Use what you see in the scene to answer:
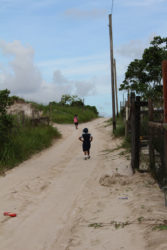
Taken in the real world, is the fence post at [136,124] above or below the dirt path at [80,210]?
above

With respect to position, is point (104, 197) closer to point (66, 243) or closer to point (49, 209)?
point (49, 209)

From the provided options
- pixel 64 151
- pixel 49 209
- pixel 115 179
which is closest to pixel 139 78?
pixel 64 151

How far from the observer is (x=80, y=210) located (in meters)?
6.16

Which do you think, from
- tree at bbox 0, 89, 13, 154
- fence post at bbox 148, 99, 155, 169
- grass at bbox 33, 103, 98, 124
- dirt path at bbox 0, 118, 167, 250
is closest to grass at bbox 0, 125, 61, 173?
tree at bbox 0, 89, 13, 154

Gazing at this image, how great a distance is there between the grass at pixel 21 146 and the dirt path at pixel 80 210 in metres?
0.86

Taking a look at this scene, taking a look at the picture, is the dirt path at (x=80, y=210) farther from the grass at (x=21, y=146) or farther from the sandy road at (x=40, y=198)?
the grass at (x=21, y=146)

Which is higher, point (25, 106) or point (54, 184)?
point (25, 106)

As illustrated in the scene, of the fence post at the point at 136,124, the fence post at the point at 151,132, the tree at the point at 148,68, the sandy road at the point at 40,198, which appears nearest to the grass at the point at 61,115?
the tree at the point at 148,68

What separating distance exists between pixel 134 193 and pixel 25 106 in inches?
1249

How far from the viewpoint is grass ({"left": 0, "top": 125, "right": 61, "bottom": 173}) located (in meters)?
11.5

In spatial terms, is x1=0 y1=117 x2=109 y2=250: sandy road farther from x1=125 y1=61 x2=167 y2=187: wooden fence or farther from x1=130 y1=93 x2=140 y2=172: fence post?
x1=125 y1=61 x2=167 y2=187: wooden fence

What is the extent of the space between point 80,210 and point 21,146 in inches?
298

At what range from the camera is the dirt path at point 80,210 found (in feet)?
14.9

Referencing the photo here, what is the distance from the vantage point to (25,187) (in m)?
8.31
